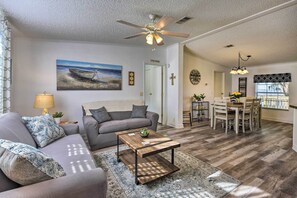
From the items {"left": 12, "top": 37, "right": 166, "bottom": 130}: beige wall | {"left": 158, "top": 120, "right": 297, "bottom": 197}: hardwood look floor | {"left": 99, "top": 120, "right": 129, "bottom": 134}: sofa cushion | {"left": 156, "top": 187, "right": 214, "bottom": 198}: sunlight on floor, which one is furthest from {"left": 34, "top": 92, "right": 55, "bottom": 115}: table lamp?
{"left": 158, "top": 120, "right": 297, "bottom": 197}: hardwood look floor

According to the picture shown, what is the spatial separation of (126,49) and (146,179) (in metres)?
3.73

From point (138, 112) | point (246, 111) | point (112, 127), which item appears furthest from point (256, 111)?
point (112, 127)

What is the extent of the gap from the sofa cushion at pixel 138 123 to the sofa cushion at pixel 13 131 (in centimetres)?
192

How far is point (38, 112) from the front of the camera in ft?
Answer: 12.4

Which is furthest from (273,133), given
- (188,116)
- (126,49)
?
(126,49)

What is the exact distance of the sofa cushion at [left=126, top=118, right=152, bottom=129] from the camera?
143 inches

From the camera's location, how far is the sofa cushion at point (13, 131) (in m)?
1.61

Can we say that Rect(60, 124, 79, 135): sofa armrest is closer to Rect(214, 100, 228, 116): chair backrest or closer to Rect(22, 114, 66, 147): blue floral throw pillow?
Rect(22, 114, 66, 147): blue floral throw pillow

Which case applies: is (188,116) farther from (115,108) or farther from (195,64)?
(115,108)

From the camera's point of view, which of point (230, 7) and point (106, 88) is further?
point (106, 88)

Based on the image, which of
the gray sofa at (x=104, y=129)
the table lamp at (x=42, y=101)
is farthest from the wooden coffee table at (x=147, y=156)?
the table lamp at (x=42, y=101)

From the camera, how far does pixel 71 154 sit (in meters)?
1.87

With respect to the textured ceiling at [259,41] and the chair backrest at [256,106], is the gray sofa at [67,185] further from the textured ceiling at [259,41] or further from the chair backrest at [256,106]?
the chair backrest at [256,106]

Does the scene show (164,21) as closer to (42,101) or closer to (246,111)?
(42,101)
